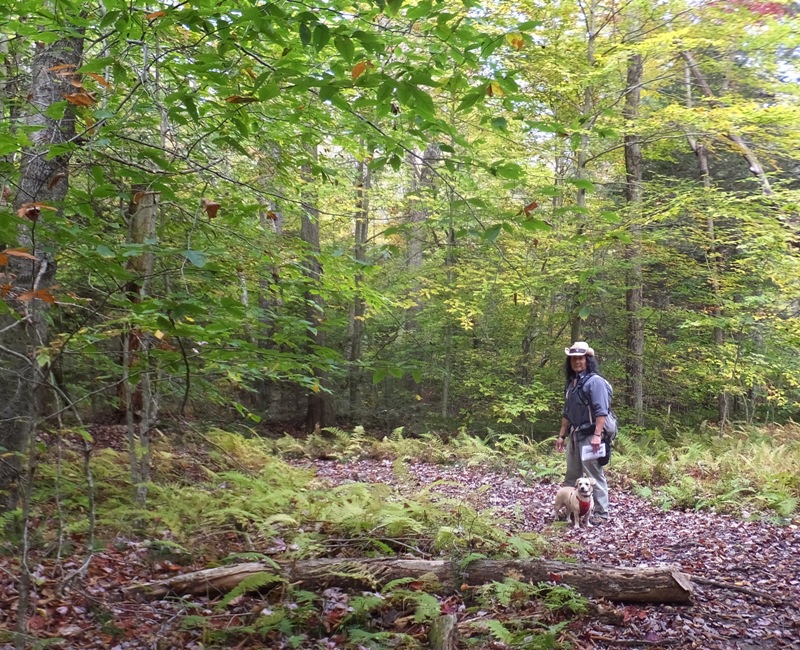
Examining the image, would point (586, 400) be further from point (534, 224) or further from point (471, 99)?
point (471, 99)

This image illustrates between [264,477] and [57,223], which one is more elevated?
[57,223]

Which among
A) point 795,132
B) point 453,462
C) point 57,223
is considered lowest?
point 453,462

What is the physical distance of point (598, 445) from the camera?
6828mm

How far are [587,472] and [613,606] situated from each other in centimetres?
282

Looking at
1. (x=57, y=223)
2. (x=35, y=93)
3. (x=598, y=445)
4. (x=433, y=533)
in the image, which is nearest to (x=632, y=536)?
(x=598, y=445)

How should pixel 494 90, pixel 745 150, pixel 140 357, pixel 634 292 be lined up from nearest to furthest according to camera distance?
pixel 494 90
pixel 140 357
pixel 745 150
pixel 634 292

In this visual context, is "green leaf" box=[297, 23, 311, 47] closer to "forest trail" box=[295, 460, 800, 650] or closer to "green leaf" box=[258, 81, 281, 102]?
"green leaf" box=[258, 81, 281, 102]

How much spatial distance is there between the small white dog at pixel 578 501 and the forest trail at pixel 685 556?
18 centimetres

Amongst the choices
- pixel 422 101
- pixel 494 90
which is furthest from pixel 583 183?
pixel 422 101

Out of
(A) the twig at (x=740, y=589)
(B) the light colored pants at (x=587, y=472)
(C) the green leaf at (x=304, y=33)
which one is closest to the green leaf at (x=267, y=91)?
(C) the green leaf at (x=304, y=33)

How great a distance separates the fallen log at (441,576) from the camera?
4.38 m

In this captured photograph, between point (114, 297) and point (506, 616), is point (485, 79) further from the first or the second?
point (506, 616)

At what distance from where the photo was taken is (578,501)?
6.66m

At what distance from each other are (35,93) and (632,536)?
7264 mm
